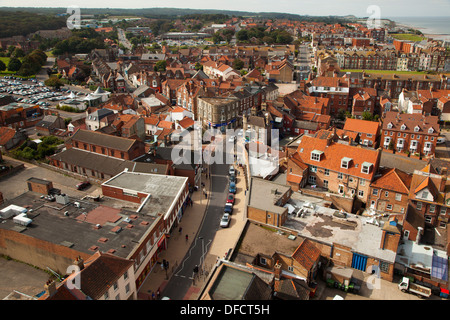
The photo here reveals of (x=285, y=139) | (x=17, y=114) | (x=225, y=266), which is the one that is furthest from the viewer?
(x=17, y=114)

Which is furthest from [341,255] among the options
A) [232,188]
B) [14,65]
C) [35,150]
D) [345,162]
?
[14,65]

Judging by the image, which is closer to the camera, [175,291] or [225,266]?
[225,266]

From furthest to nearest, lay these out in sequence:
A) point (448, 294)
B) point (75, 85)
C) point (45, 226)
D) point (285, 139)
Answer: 1. point (75, 85)
2. point (285, 139)
3. point (45, 226)
4. point (448, 294)

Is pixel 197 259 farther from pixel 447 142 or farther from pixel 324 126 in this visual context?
pixel 447 142

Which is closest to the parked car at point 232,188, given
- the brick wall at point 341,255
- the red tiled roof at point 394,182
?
the red tiled roof at point 394,182

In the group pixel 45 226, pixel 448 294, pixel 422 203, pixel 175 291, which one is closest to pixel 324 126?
pixel 422 203

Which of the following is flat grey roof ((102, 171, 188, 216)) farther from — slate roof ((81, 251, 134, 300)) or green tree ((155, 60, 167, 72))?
green tree ((155, 60, 167, 72))

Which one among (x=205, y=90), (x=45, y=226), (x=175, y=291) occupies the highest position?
(x=205, y=90)
